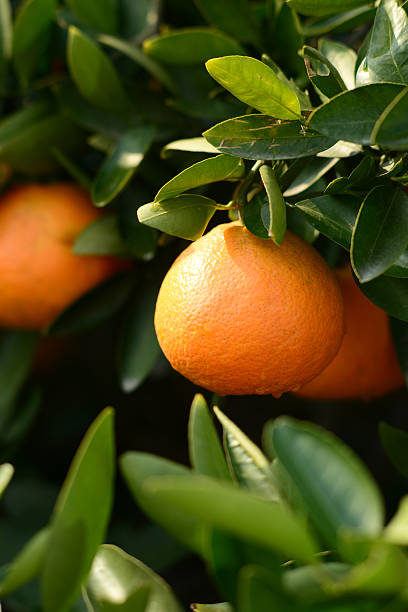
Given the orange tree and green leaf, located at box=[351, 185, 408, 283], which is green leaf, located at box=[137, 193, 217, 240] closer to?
the orange tree

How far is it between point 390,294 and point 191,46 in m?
0.39

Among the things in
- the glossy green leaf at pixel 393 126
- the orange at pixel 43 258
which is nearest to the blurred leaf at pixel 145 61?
the orange at pixel 43 258

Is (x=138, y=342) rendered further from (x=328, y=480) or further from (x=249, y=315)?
(x=328, y=480)

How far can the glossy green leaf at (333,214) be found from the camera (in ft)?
1.91

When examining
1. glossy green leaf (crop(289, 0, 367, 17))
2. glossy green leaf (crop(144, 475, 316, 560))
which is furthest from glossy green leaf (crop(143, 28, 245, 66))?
glossy green leaf (crop(144, 475, 316, 560))

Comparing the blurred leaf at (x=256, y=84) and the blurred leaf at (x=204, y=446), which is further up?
the blurred leaf at (x=256, y=84)

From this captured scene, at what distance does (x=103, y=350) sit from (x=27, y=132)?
1.58 ft

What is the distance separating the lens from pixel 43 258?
2.86 feet

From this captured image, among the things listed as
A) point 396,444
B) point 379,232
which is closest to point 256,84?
point 379,232

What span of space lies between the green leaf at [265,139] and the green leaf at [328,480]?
26cm

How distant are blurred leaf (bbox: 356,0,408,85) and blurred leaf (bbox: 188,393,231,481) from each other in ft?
1.07

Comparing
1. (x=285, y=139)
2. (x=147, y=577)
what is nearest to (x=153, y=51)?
(x=285, y=139)

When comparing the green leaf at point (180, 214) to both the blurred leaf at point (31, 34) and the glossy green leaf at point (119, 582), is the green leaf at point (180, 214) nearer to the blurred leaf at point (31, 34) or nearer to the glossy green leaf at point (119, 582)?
the glossy green leaf at point (119, 582)

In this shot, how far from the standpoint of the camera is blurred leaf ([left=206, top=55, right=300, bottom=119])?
521 millimetres
